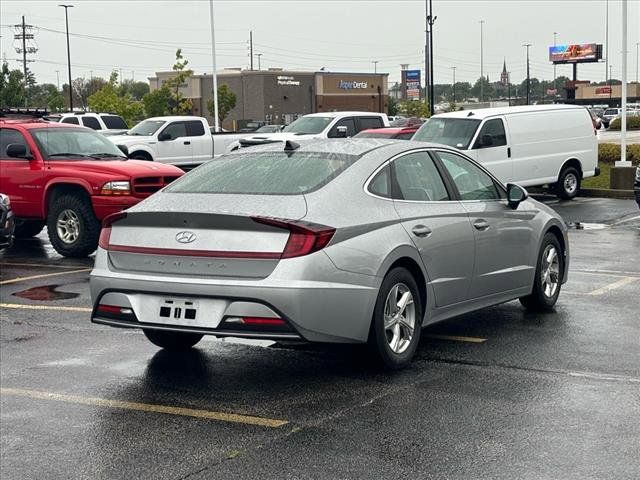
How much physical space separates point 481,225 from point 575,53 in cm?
13889

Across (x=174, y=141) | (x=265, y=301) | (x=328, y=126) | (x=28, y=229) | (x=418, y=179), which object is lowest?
(x=28, y=229)

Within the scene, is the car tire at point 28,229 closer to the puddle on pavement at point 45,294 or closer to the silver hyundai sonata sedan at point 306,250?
the puddle on pavement at point 45,294

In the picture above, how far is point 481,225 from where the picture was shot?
833 cm

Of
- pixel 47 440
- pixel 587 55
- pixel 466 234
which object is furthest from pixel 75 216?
pixel 587 55

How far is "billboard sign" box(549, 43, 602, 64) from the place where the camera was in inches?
5428

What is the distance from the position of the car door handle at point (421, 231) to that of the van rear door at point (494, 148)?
12.7 metres

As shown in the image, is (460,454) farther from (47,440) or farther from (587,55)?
(587,55)

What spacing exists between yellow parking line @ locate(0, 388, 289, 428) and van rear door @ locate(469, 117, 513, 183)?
46.6 feet

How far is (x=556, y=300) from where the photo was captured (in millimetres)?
9773

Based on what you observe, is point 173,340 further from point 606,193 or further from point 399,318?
point 606,193

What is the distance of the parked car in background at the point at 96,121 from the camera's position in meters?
32.7

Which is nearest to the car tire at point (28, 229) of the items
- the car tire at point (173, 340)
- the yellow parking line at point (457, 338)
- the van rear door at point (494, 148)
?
the van rear door at point (494, 148)

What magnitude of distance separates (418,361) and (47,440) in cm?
285

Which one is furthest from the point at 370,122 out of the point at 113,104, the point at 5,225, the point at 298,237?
the point at 113,104
